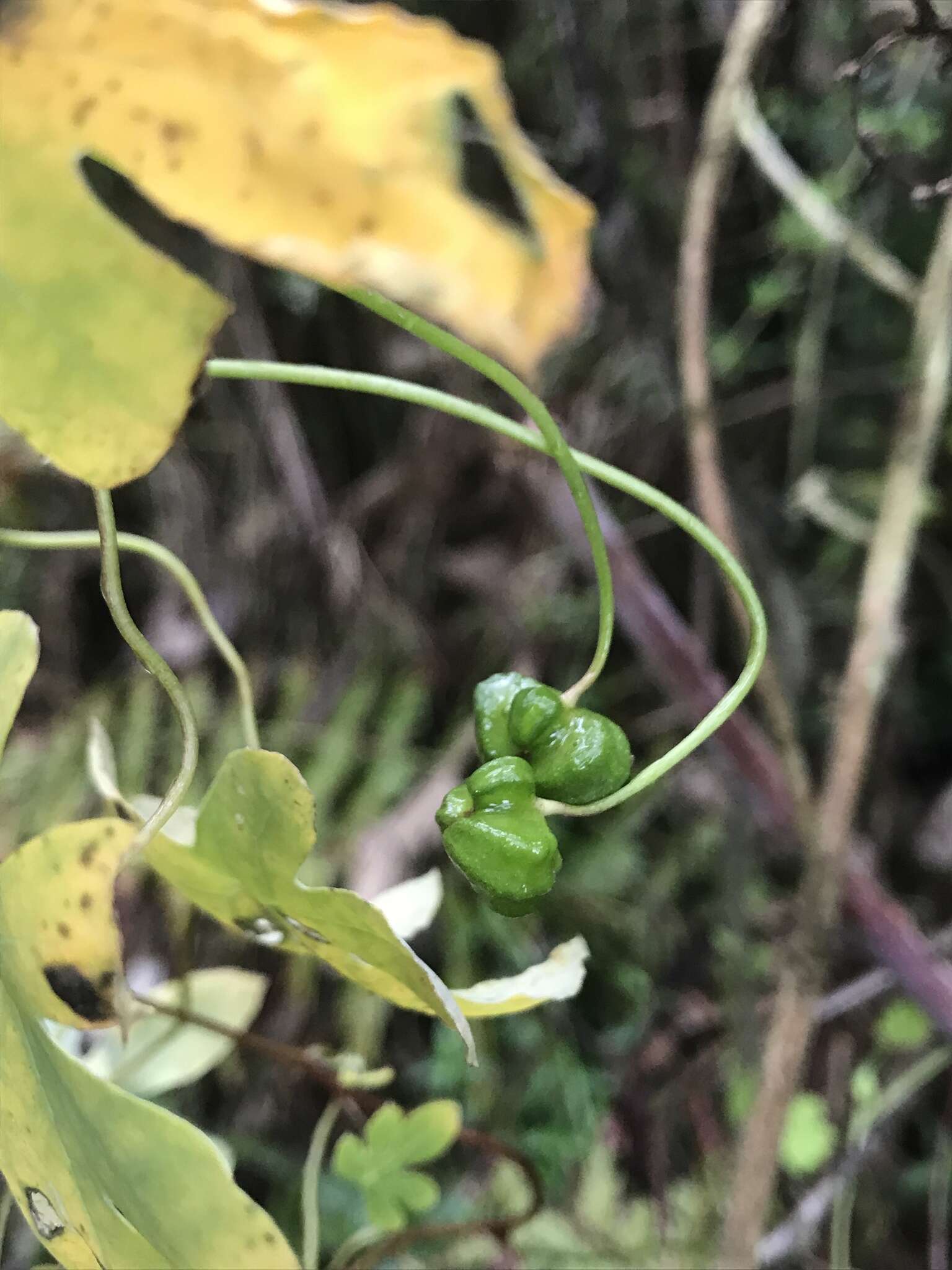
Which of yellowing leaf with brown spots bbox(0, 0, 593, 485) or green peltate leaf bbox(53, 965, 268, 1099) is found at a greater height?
yellowing leaf with brown spots bbox(0, 0, 593, 485)

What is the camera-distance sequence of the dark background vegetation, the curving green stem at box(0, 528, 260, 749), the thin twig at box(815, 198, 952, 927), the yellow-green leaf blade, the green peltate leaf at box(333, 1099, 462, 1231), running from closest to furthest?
1. the yellow-green leaf blade
2. the curving green stem at box(0, 528, 260, 749)
3. the green peltate leaf at box(333, 1099, 462, 1231)
4. the thin twig at box(815, 198, 952, 927)
5. the dark background vegetation

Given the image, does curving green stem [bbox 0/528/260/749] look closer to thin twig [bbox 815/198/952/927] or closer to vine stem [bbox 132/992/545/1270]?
vine stem [bbox 132/992/545/1270]

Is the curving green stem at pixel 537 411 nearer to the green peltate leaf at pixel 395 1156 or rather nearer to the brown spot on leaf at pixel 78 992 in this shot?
the brown spot on leaf at pixel 78 992

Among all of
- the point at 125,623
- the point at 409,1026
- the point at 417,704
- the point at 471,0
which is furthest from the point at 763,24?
the point at 409,1026

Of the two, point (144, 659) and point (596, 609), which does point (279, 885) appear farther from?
point (596, 609)

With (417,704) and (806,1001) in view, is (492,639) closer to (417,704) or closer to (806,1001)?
(417,704)

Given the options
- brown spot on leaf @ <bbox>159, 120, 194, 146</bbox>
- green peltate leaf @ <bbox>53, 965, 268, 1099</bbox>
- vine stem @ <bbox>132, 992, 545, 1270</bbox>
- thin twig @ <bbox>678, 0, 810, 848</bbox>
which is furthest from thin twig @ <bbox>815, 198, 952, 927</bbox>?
brown spot on leaf @ <bbox>159, 120, 194, 146</bbox>

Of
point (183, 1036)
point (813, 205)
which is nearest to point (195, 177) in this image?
point (183, 1036)

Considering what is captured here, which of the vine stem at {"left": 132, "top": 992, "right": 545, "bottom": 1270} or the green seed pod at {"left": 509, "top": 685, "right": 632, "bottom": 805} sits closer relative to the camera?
the green seed pod at {"left": 509, "top": 685, "right": 632, "bottom": 805}
